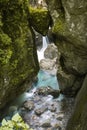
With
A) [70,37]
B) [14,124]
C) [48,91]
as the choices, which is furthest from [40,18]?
[14,124]

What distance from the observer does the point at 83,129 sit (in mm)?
4266

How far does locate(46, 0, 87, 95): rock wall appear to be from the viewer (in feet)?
25.2

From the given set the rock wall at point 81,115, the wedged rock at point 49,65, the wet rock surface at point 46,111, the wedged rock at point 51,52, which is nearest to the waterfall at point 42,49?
the wedged rock at point 51,52

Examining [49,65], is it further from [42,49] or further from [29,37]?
[29,37]

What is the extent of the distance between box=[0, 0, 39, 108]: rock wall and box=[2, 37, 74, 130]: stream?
0.88 meters

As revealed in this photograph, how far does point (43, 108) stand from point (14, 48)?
280 centimetres

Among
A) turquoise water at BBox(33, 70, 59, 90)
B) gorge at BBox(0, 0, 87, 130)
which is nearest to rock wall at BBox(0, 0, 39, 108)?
gorge at BBox(0, 0, 87, 130)

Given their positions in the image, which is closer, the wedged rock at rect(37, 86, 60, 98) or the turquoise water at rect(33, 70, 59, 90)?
the wedged rock at rect(37, 86, 60, 98)

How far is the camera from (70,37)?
27.0 feet

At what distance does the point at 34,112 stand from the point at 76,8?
13.3 ft

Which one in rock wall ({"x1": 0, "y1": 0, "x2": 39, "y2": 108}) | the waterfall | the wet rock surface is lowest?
the wet rock surface

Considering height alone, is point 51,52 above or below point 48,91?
above

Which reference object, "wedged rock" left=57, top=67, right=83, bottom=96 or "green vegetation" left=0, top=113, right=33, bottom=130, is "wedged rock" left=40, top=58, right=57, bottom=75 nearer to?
"wedged rock" left=57, top=67, right=83, bottom=96

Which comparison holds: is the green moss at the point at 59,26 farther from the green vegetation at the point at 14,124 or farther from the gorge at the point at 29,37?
the green vegetation at the point at 14,124
